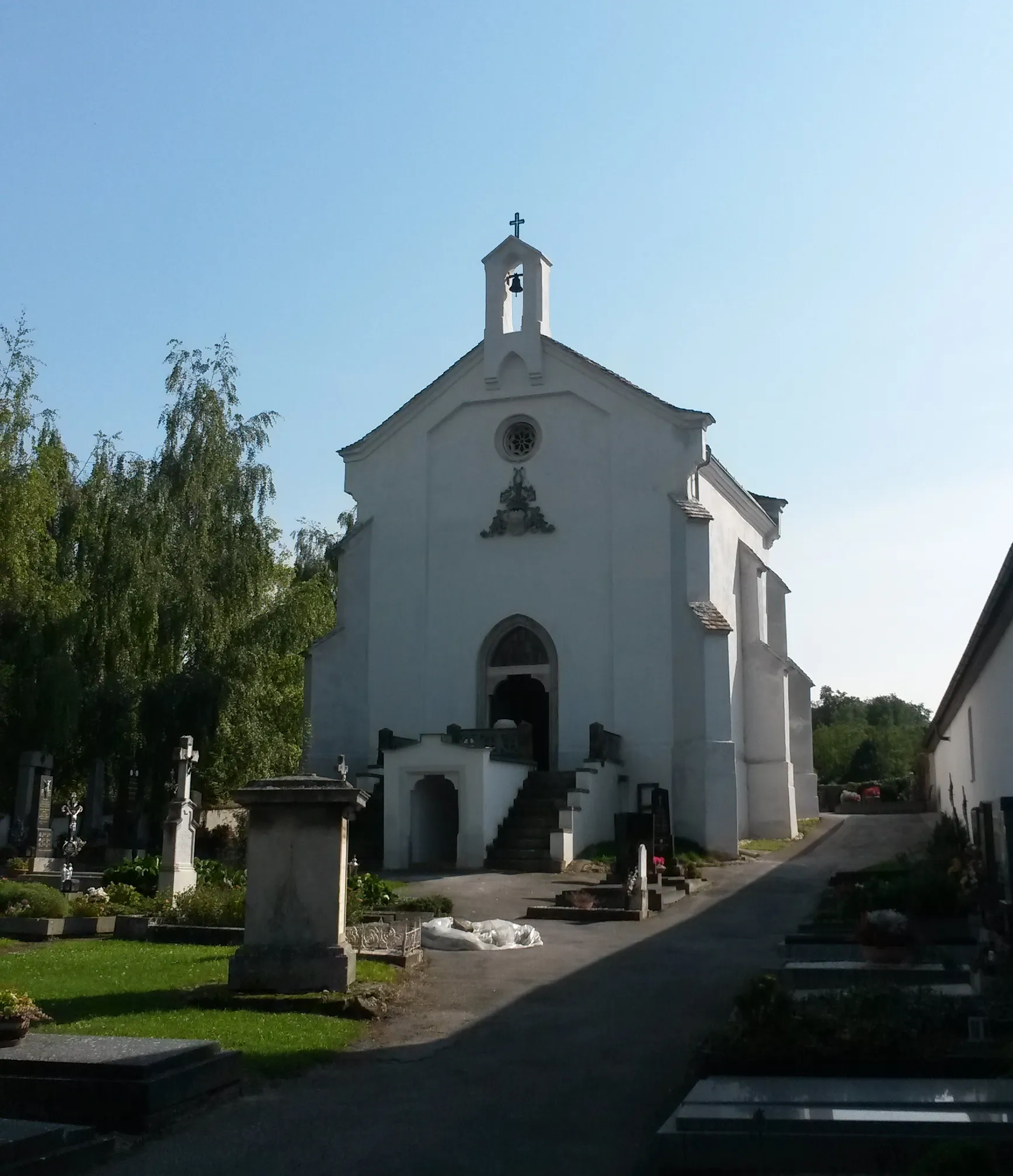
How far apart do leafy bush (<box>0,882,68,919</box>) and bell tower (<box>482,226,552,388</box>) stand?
19.8 meters

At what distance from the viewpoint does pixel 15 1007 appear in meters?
7.86

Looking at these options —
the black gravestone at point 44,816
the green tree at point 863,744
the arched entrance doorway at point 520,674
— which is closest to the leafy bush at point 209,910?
the black gravestone at point 44,816

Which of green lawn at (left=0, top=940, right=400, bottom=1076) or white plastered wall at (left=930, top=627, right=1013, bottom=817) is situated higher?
white plastered wall at (left=930, top=627, right=1013, bottom=817)

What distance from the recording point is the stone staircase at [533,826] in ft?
82.9

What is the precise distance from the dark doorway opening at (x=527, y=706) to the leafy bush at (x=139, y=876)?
13.4m

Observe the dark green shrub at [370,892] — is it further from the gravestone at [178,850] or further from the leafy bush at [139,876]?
the leafy bush at [139,876]

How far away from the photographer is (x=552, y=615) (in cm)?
3127

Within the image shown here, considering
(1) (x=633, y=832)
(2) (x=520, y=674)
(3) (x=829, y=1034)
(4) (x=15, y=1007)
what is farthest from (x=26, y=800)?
(3) (x=829, y=1034)

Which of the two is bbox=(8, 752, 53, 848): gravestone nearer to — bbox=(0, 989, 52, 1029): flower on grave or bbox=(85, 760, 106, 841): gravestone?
bbox=(85, 760, 106, 841): gravestone

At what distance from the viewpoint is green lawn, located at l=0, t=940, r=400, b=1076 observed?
29.5 ft

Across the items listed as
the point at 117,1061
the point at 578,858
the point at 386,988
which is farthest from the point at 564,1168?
the point at 578,858

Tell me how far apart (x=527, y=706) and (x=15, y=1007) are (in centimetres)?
2521

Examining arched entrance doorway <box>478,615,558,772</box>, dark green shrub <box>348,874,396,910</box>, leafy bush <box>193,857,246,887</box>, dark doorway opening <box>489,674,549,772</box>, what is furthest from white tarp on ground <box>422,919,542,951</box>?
dark doorway opening <box>489,674,549,772</box>

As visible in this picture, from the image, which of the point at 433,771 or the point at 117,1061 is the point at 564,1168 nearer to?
the point at 117,1061
